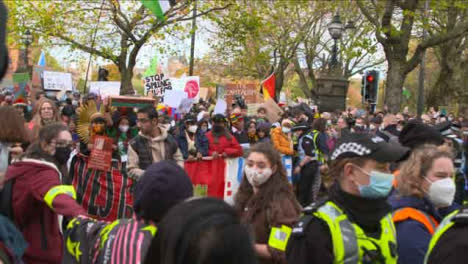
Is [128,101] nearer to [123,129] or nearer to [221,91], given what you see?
[123,129]

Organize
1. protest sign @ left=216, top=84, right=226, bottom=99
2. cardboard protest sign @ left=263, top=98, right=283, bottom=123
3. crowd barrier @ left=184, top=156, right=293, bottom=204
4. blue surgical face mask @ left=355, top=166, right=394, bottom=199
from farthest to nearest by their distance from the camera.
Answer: protest sign @ left=216, top=84, right=226, bottom=99, cardboard protest sign @ left=263, top=98, right=283, bottom=123, crowd barrier @ left=184, top=156, right=293, bottom=204, blue surgical face mask @ left=355, top=166, right=394, bottom=199

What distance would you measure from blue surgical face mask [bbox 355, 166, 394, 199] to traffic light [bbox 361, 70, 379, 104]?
18756 mm

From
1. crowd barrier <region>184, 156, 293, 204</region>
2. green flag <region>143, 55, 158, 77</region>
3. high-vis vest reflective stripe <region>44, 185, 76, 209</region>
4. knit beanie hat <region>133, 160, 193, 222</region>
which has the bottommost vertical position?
crowd barrier <region>184, 156, 293, 204</region>

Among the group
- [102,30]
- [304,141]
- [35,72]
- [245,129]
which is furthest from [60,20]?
[304,141]

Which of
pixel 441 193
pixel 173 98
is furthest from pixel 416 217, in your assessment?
pixel 173 98

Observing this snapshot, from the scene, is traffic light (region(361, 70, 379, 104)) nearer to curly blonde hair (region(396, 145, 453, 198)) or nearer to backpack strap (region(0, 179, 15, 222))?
curly blonde hair (region(396, 145, 453, 198))

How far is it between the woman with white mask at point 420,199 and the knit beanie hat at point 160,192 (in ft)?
4.52

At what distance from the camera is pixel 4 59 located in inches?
56.7

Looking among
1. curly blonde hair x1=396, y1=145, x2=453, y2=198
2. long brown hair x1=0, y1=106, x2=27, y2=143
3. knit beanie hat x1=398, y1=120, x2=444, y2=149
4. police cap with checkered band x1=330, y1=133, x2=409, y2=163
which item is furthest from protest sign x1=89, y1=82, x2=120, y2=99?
police cap with checkered band x1=330, y1=133, x2=409, y2=163

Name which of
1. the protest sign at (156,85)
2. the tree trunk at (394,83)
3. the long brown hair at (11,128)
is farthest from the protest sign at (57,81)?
the long brown hair at (11,128)

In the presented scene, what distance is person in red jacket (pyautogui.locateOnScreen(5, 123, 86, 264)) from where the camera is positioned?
4277 mm

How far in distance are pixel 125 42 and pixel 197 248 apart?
924 inches

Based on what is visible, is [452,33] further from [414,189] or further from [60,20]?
[414,189]

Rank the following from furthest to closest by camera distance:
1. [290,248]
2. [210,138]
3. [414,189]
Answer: [210,138] → [414,189] → [290,248]
